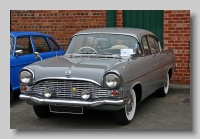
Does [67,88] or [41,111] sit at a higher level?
[67,88]

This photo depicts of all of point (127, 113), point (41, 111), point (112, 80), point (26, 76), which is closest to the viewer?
point (112, 80)

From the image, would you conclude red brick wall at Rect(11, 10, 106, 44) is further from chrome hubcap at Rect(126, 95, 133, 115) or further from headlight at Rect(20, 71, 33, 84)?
headlight at Rect(20, 71, 33, 84)

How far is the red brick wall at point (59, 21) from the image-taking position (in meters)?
9.64

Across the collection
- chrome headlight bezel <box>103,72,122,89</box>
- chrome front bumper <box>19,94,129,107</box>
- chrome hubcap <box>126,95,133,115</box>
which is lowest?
chrome hubcap <box>126,95,133,115</box>

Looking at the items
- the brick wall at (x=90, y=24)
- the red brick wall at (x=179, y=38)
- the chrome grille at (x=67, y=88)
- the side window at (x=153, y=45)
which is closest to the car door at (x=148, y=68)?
the side window at (x=153, y=45)

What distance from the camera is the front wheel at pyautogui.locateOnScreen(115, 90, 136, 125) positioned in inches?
205

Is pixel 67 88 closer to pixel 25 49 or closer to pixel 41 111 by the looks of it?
pixel 41 111

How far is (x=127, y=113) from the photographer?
214 inches

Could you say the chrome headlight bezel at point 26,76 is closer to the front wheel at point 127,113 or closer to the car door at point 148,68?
the front wheel at point 127,113

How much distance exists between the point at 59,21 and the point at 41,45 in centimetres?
225

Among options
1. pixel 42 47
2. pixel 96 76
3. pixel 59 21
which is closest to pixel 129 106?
pixel 96 76

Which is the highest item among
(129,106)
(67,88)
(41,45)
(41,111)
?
(41,45)

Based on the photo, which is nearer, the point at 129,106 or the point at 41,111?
the point at 129,106

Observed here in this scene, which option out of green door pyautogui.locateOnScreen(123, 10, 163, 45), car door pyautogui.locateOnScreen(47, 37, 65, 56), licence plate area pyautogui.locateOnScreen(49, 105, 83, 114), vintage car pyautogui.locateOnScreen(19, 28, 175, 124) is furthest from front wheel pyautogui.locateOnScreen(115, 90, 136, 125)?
green door pyautogui.locateOnScreen(123, 10, 163, 45)
